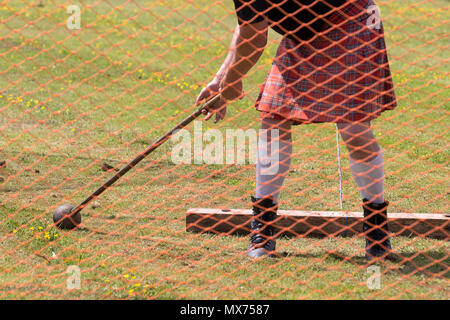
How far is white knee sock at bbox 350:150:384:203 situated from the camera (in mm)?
2875

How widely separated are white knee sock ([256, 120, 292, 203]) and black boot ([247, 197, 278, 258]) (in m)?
0.04

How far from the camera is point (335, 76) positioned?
276cm

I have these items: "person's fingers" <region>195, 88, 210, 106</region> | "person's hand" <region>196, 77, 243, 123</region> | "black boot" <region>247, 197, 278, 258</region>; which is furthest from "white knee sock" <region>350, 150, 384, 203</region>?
"person's fingers" <region>195, 88, 210, 106</region>

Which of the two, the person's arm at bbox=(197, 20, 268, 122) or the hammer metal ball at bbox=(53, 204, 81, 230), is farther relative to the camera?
the hammer metal ball at bbox=(53, 204, 81, 230)

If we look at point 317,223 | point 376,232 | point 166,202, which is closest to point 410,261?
point 376,232

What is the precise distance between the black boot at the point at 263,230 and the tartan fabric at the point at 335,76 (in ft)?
1.33

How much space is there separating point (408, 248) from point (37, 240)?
172 centimetres

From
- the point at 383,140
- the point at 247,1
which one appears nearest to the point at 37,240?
the point at 247,1

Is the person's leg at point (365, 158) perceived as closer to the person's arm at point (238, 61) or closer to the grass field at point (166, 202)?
the grass field at point (166, 202)

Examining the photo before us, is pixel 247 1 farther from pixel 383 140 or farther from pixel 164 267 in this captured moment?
A: pixel 383 140

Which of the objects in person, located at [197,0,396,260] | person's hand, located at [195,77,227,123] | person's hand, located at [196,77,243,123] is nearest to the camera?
person, located at [197,0,396,260]

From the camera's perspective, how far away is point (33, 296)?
2.51 metres

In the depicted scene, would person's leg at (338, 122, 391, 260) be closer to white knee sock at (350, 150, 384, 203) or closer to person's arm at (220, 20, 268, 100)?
white knee sock at (350, 150, 384, 203)

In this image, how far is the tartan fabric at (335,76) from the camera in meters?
2.74
